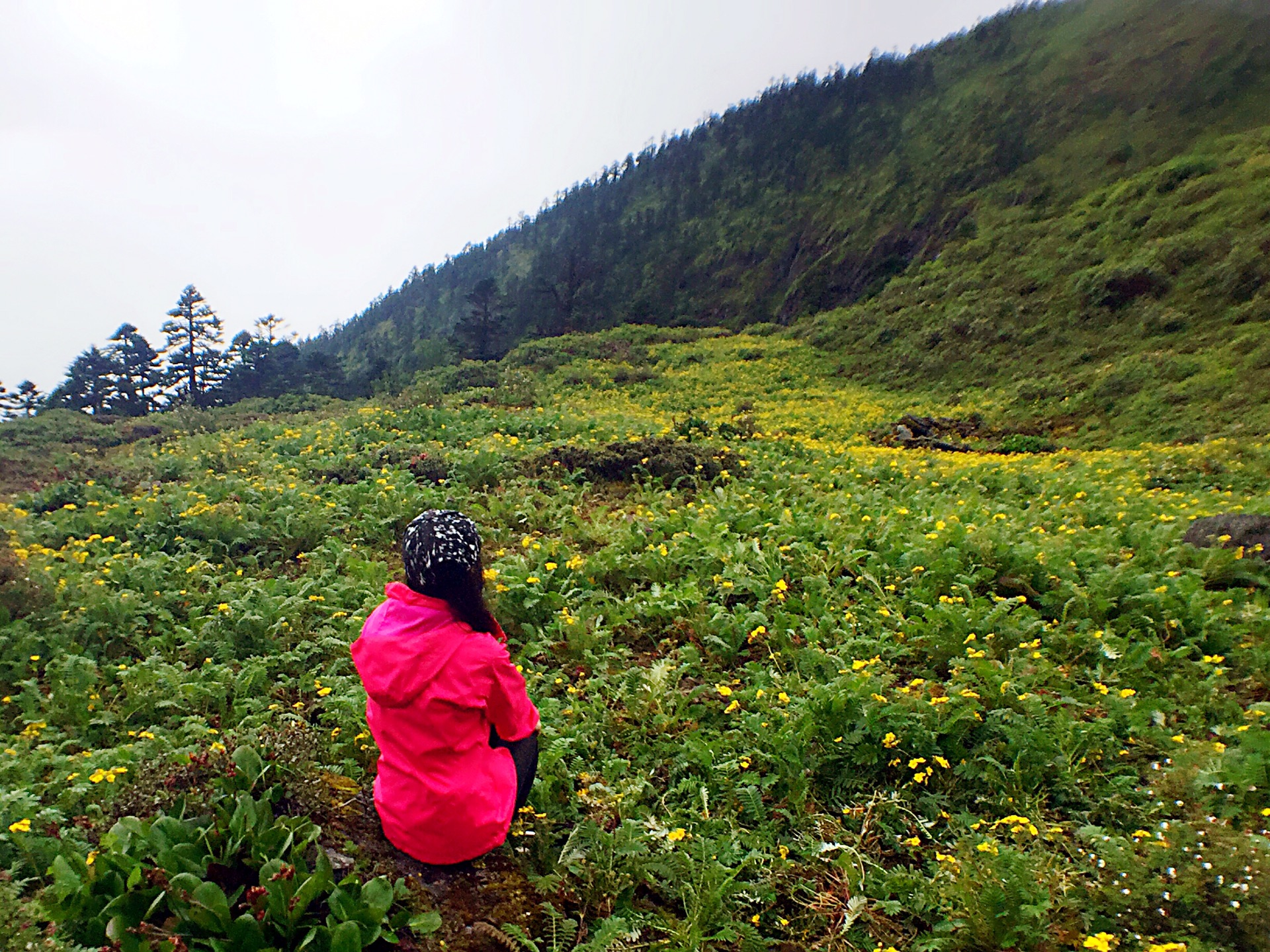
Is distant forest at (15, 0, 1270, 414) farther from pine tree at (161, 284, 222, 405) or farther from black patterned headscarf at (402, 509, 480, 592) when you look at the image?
black patterned headscarf at (402, 509, 480, 592)

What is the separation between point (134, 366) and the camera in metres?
31.6

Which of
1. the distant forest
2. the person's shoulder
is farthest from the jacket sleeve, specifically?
the distant forest

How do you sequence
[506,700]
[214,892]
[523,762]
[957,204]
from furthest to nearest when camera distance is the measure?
[957,204] → [523,762] → [506,700] → [214,892]

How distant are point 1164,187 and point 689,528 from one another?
3196 cm

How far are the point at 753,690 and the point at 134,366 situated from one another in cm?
3692

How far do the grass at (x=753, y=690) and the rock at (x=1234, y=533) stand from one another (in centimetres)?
18

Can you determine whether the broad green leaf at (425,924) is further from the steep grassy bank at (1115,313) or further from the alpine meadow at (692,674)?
the steep grassy bank at (1115,313)

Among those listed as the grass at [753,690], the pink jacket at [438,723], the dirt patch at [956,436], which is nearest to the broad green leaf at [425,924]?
the grass at [753,690]

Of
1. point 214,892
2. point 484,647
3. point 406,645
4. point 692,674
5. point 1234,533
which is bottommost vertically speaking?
point 1234,533

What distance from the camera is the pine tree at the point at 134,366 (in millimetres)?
31031

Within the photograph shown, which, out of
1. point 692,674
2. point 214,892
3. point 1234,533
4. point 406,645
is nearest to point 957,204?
point 1234,533

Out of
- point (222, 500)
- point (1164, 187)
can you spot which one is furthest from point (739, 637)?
point (1164, 187)

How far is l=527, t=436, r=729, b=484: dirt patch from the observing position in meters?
10.4

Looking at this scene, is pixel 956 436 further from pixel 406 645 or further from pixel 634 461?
pixel 406 645
